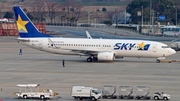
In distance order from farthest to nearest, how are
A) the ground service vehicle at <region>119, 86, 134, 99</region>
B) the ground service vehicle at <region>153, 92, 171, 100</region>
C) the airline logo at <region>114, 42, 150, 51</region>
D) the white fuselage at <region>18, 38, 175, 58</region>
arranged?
the white fuselage at <region>18, 38, 175, 58</region> → the airline logo at <region>114, 42, 150, 51</region> → the ground service vehicle at <region>119, 86, 134, 99</region> → the ground service vehicle at <region>153, 92, 171, 100</region>

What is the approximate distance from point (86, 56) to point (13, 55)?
13853 millimetres

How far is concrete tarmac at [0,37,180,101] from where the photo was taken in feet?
159

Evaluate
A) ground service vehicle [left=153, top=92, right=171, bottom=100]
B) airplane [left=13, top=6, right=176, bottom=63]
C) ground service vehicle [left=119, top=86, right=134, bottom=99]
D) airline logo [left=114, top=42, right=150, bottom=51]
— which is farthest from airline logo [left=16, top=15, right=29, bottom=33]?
ground service vehicle [left=153, top=92, right=171, bottom=100]

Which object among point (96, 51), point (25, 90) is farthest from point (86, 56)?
point (25, 90)

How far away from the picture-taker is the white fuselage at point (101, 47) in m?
72.6

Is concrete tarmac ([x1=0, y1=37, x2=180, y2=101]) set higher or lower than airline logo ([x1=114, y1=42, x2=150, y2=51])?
lower

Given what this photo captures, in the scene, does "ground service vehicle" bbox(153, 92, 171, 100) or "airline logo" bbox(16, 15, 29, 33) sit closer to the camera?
"ground service vehicle" bbox(153, 92, 171, 100)

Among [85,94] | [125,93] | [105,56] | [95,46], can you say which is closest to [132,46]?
[105,56]

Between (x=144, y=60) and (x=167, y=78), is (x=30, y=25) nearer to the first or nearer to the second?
(x=144, y=60)

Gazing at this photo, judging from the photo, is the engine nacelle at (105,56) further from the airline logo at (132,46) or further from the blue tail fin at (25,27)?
the blue tail fin at (25,27)

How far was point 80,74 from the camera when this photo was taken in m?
59.0

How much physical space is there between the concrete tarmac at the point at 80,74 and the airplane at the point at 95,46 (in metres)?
1.29

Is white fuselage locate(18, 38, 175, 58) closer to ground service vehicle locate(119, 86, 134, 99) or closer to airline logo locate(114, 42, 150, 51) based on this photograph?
airline logo locate(114, 42, 150, 51)

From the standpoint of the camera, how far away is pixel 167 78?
55.9m
